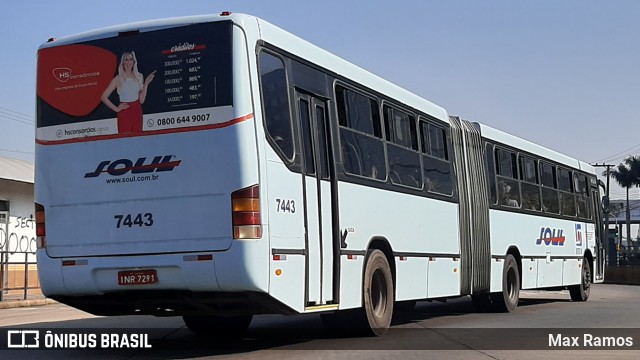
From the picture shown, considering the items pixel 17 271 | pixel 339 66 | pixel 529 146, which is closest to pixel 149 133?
pixel 339 66

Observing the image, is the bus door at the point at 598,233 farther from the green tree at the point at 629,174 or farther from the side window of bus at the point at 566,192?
the green tree at the point at 629,174

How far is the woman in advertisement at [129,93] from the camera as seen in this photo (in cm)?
967

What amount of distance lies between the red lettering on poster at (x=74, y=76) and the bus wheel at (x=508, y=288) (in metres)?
10.7

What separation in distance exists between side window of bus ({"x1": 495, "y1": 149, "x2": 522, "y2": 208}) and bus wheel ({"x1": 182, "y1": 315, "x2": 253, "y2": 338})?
25.5 ft

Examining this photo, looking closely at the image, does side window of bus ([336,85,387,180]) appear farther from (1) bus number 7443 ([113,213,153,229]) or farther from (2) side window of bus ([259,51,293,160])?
(1) bus number 7443 ([113,213,153,229])

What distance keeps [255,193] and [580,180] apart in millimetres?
17340

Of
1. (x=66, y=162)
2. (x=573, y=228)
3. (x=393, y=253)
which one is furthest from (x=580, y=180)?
(x=66, y=162)

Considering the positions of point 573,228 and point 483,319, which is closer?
point 483,319

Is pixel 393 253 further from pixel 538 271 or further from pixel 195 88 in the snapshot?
pixel 538 271

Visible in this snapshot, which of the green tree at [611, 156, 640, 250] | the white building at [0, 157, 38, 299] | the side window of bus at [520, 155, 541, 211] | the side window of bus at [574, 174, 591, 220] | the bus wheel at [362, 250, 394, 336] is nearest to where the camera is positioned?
the bus wheel at [362, 250, 394, 336]

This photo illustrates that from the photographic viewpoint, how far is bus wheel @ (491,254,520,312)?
18453 mm

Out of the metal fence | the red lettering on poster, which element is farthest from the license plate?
the metal fence

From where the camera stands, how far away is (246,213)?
9.16 metres

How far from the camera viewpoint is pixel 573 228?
23.6 meters
